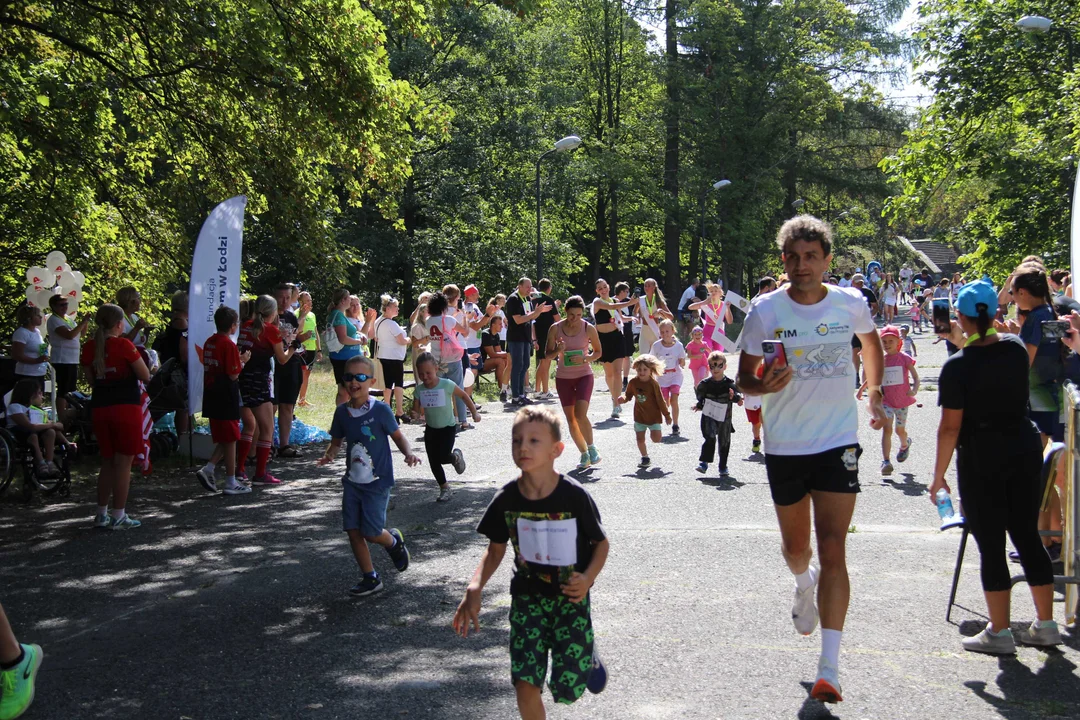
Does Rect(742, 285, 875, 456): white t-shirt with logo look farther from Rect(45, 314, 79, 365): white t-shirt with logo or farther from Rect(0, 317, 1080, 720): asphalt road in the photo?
Rect(45, 314, 79, 365): white t-shirt with logo

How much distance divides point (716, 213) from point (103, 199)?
39.5m

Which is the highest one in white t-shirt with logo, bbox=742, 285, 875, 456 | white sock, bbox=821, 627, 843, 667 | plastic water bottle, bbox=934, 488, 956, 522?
white t-shirt with logo, bbox=742, 285, 875, 456

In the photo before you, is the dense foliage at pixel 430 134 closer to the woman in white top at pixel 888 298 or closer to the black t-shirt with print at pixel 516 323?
the black t-shirt with print at pixel 516 323

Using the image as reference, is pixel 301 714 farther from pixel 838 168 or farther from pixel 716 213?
pixel 838 168

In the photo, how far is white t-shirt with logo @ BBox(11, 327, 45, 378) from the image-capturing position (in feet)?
38.1

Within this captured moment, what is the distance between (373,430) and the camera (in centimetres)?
732

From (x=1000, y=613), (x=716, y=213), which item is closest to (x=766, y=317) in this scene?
(x=1000, y=613)

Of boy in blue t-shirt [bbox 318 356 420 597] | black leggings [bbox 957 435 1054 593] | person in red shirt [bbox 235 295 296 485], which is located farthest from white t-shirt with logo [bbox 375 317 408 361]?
black leggings [bbox 957 435 1054 593]

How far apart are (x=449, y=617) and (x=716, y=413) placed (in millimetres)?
5376

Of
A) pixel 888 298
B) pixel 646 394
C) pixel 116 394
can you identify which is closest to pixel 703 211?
pixel 888 298

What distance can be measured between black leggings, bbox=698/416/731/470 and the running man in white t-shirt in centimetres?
588

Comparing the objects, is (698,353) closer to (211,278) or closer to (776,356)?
(211,278)

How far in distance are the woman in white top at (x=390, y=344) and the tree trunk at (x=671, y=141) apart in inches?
1353

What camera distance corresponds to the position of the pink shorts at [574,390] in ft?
38.9
